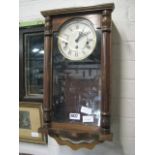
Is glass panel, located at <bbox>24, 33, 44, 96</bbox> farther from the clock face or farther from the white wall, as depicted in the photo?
the white wall

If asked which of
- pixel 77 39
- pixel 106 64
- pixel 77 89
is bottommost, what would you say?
pixel 77 89

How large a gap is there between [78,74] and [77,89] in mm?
86

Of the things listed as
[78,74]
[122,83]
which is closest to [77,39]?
[78,74]

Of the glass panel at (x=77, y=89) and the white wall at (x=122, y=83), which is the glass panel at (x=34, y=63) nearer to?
the glass panel at (x=77, y=89)

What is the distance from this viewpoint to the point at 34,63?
1.61 metres

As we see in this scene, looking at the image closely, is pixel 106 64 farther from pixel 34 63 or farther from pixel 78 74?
pixel 34 63

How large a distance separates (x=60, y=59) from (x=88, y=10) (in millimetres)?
318

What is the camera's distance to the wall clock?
1.17m

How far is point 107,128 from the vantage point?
1144 mm

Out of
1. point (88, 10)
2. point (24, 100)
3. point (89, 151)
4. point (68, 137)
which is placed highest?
point (88, 10)
